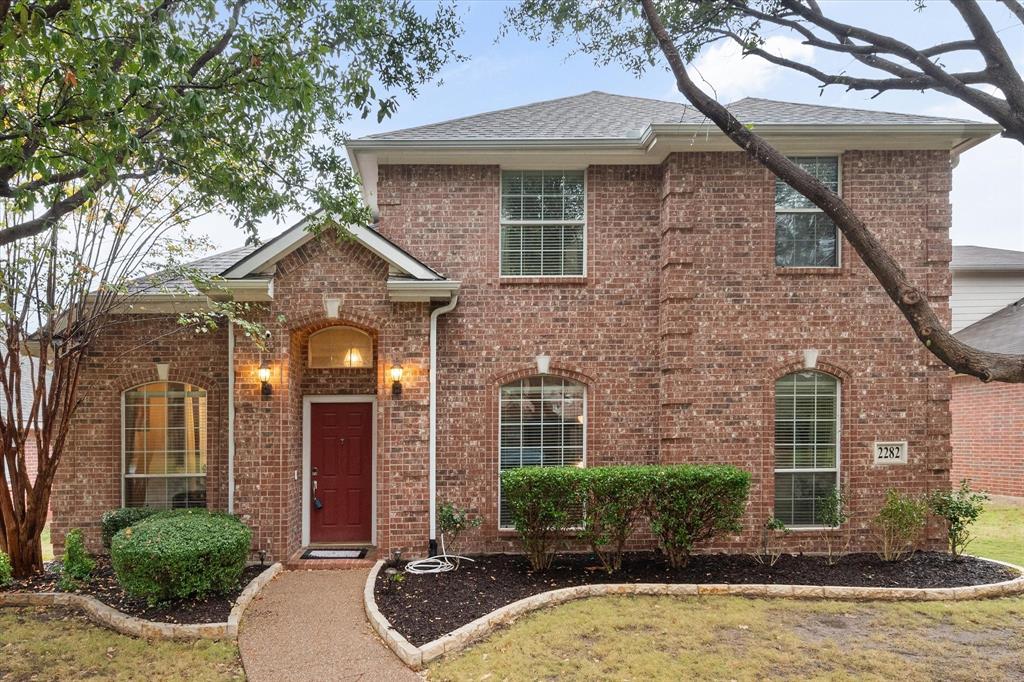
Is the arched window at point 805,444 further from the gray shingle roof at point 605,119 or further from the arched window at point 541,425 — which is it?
the gray shingle roof at point 605,119

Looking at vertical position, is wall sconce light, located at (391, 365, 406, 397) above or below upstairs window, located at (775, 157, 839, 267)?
below

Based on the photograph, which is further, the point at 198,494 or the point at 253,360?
the point at 198,494

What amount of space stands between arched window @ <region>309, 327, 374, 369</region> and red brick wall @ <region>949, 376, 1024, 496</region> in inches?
540

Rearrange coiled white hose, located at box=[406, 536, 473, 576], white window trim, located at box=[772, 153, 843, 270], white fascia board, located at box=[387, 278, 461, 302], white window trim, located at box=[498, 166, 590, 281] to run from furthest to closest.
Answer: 1. white window trim, located at box=[498, 166, 590, 281]
2. white window trim, located at box=[772, 153, 843, 270]
3. white fascia board, located at box=[387, 278, 461, 302]
4. coiled white hose, located at box=[406, 536, 473, 576]

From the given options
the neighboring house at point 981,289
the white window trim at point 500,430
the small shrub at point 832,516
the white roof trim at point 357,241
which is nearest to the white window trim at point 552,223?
the white roof trim at point 357,241

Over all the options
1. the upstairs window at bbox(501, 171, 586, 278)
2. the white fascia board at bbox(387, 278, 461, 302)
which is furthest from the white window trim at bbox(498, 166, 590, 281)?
the white fascia board at bbox(387, 278, 461, 302)

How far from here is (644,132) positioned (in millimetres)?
8227

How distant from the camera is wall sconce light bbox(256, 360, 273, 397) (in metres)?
7.90

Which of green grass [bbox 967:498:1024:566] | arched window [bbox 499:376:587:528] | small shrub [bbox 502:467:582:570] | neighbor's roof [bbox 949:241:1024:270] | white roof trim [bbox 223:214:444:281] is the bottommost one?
green grass [bbox 967:498:1024:566]

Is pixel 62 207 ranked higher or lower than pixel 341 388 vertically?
higher

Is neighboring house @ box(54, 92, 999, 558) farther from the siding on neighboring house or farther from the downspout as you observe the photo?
the siding on neighboring house

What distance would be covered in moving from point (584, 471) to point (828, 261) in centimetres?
486

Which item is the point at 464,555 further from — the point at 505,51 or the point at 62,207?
the point at 505,51

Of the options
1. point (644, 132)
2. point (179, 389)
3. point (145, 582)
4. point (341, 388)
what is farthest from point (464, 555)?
point (644, 132)
